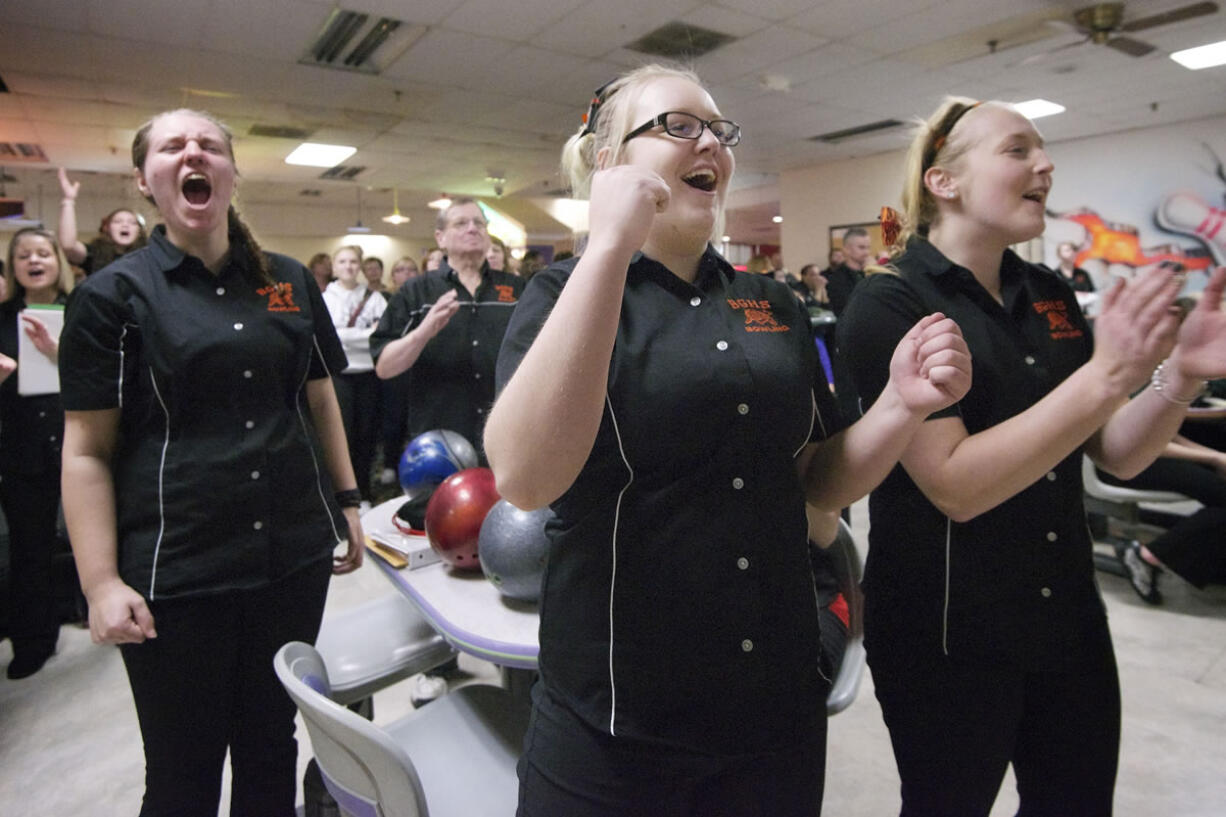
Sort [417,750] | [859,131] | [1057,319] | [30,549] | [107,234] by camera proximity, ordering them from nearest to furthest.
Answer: [1057,319] < [417,750] < [30,549] < [107,234] < [859,131]

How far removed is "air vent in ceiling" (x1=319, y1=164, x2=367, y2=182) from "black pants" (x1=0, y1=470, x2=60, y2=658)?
8623 millimetres

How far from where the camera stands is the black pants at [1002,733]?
4.06ft

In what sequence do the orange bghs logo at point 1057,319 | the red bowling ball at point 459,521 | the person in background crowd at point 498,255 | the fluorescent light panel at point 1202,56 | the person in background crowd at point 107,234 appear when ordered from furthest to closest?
the fluorescent light panel at point 1202,56 < the person in background crowd at point 498,255 < the person in background crowd at point 107,234 < the red bowling ball at point 459,521 < the orange bghs logo at point 1057,319

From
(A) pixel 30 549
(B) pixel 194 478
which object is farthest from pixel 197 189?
(A) pixel 30 549

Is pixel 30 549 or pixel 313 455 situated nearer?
pixel 313 455

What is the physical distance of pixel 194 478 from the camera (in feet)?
4.75

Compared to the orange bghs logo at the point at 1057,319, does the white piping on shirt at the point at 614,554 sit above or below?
below

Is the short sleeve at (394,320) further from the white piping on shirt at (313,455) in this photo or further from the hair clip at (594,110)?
the hair clip at (594,110)

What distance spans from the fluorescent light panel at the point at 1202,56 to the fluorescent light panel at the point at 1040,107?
4.15ft

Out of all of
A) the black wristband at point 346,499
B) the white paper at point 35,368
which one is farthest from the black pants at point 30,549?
the black wristband at point 346,499

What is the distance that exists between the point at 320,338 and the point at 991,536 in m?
1.45

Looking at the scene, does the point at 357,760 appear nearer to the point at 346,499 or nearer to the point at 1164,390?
the point at 346,499

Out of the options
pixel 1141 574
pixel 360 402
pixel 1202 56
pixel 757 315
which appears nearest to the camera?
pixel 757 315

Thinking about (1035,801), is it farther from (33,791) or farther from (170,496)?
(33,791)
